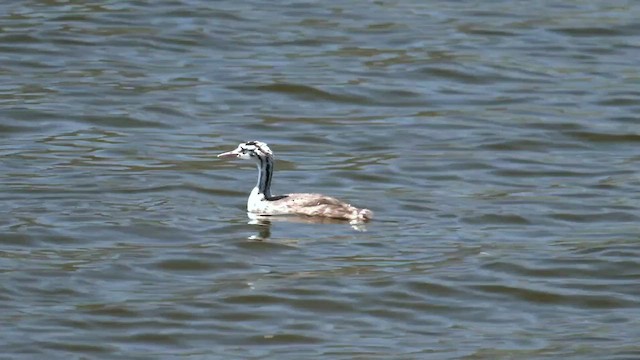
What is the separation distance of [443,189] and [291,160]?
2.02 metres

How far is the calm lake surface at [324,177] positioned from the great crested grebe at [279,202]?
17 cm

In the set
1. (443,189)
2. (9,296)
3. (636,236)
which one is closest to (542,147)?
(443,189)

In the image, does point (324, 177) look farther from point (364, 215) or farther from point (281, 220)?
point (364, 215)

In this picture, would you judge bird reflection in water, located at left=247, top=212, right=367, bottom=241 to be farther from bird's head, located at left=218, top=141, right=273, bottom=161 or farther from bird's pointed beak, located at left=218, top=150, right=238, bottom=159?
bird's pointed beak, located at left=218, top=150, right=238, bottom=159

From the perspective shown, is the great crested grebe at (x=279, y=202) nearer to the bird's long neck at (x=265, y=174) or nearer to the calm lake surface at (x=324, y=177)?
the bird's long neck at (x=265, y=174)

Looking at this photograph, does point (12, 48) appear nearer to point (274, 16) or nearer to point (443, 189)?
point (274, 16)

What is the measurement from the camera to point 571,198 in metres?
16.8

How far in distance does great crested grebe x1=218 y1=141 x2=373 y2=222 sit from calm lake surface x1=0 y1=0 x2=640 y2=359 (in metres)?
0.17

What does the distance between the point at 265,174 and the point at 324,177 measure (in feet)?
4.20

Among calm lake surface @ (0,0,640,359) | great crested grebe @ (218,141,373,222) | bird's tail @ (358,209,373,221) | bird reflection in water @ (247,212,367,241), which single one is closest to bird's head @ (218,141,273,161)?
great crested grebe @ (218,141,373,222)

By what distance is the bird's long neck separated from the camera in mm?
16391

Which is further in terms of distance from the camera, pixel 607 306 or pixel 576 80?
pixel 576 80

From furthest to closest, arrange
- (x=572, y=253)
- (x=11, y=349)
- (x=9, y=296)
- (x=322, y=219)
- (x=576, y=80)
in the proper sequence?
(x=576, y=80)
(x=322, y=219)
(x=572, y=253)
(x=9, y=296)
(x=11, y=349)

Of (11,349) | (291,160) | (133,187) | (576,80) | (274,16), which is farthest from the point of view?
(274,16)
